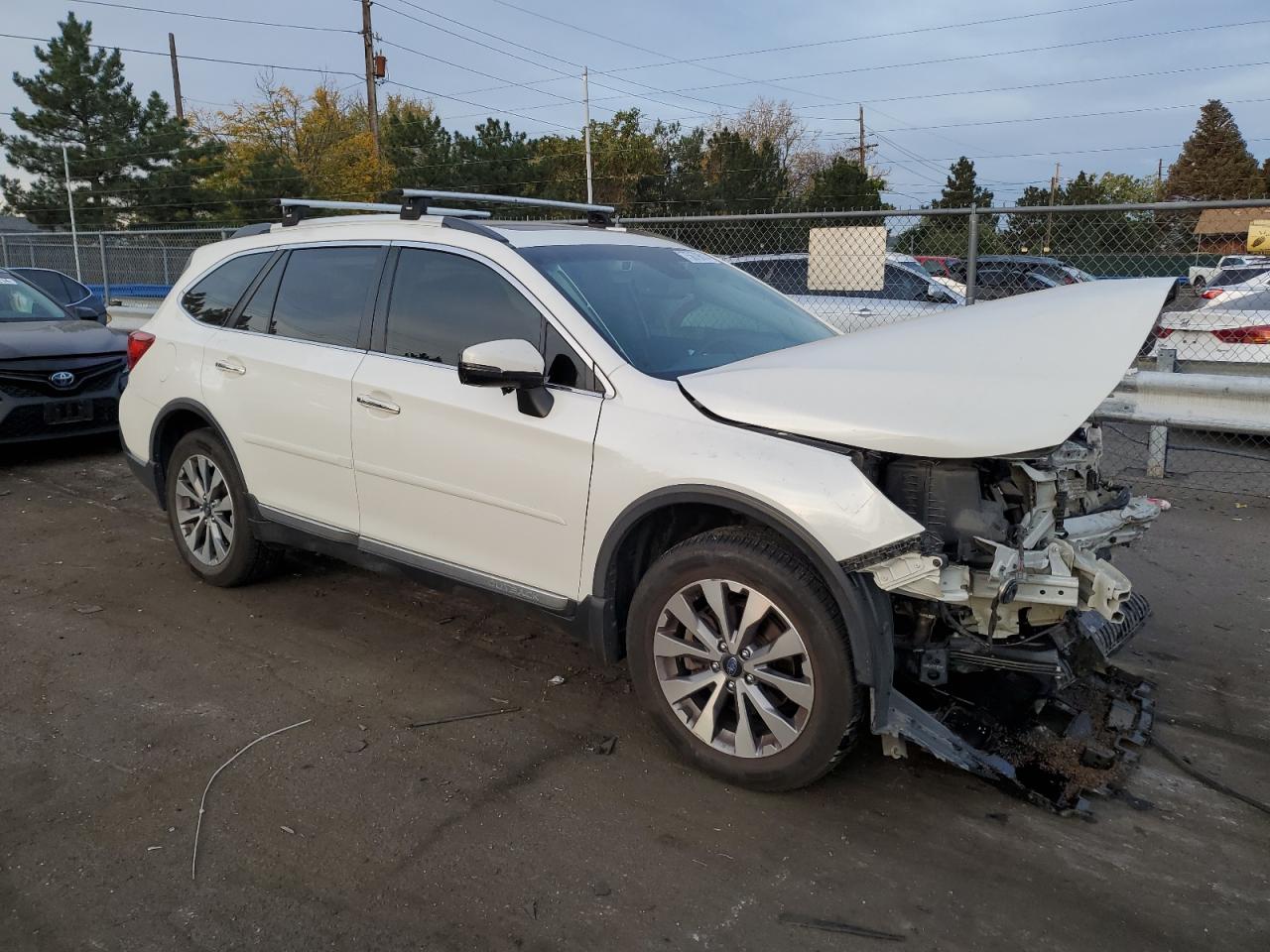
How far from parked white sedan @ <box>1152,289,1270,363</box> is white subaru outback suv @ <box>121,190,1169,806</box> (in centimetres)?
530

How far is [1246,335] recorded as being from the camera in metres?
8.52

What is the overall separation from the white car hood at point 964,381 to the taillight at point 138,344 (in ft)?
11.6

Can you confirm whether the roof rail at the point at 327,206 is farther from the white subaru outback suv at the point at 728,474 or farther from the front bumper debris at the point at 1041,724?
the front bumper debris at the point at 1041,724

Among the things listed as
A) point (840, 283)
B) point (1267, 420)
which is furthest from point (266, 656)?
point (1267, 420)

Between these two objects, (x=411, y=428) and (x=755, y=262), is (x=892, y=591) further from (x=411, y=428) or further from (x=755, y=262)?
(x=755, y=262)

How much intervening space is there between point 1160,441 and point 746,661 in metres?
5.70

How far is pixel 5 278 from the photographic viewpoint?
30.3 feet

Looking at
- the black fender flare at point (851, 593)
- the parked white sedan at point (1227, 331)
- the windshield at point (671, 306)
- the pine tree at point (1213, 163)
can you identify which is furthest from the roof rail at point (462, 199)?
the pine tree at point (1213, 163)

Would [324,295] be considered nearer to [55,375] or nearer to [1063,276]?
[55,375]

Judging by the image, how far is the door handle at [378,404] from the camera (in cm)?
406

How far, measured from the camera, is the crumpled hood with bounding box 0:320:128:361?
790 cm

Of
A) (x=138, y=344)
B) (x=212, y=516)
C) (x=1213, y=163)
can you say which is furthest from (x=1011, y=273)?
(x=1213, y=163)

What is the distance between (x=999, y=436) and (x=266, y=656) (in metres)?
3.31

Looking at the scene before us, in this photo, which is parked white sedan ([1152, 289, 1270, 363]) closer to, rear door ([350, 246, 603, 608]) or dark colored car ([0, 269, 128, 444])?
rear door ([350, 246, 603, 608])
